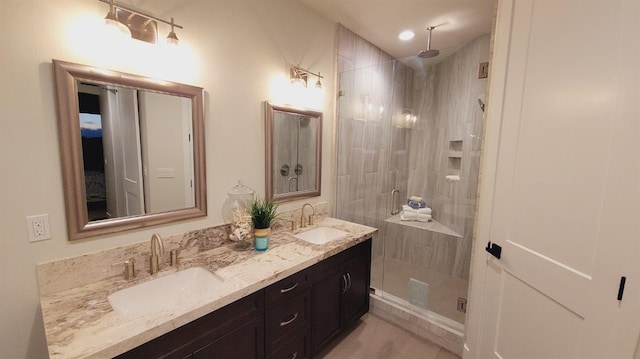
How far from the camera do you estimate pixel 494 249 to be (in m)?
1.51

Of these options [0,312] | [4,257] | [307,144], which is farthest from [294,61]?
[0,312]

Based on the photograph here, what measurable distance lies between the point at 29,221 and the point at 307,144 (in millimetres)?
1825

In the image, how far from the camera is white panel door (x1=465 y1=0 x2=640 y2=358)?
931 mm

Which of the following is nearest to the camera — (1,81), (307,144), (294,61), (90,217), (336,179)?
(1,81)

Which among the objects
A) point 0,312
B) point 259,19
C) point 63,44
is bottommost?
point 0,312

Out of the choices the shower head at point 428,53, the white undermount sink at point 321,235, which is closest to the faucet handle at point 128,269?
the white undermount sink at point 321,235

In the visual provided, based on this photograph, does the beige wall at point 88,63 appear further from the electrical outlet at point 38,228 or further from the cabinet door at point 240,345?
the cabinet door at point 240,345

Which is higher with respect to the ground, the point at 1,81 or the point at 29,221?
the point at 1,81

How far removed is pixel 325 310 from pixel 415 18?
265 cm

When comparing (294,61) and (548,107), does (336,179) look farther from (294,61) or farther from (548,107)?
(548,107)

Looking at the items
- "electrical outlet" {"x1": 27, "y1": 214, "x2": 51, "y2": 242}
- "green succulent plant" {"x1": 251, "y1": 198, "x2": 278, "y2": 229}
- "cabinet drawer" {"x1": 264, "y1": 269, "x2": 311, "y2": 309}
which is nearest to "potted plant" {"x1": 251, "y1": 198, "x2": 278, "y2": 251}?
"green succulent plant" {"x1": 251, "y1": 198, "x2": 278, "y2": 229}

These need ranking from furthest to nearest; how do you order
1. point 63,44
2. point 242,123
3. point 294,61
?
1. point 294,61
2. point 242,123
3. point 63,44

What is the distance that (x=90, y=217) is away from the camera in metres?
1.28

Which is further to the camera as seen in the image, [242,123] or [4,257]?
[242,123]
